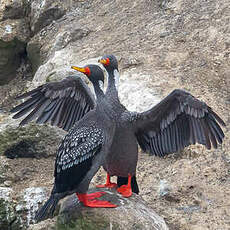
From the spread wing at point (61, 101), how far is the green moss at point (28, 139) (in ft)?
5.33

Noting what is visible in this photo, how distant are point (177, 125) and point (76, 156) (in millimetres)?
1691

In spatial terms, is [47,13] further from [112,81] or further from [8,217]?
[112,81]

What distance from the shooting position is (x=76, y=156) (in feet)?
17.9

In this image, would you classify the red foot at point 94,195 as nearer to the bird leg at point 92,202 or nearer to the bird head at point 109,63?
the bird leg at point 92,202

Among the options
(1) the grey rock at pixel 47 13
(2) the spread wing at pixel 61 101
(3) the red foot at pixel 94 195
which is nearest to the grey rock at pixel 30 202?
(2) the spread wing at pixel 61 101

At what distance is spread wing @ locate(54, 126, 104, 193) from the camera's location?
5.44 m

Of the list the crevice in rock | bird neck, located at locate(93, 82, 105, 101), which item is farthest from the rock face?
the crevice in rock

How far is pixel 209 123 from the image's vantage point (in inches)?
245

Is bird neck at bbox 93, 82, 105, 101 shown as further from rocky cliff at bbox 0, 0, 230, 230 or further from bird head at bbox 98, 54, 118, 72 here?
rocky cliff at bbox 0, 0, 230, 230

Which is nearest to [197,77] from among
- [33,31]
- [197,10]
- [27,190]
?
[197,10]

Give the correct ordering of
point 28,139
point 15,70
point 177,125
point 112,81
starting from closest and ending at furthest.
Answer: point 112,81, point 177,125, point 28,139, point 15,70

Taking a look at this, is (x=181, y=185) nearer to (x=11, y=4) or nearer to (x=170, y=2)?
(x=170, y=2)

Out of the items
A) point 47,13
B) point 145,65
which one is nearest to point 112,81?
point 145,65

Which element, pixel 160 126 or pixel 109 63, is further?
pixel 160 126
